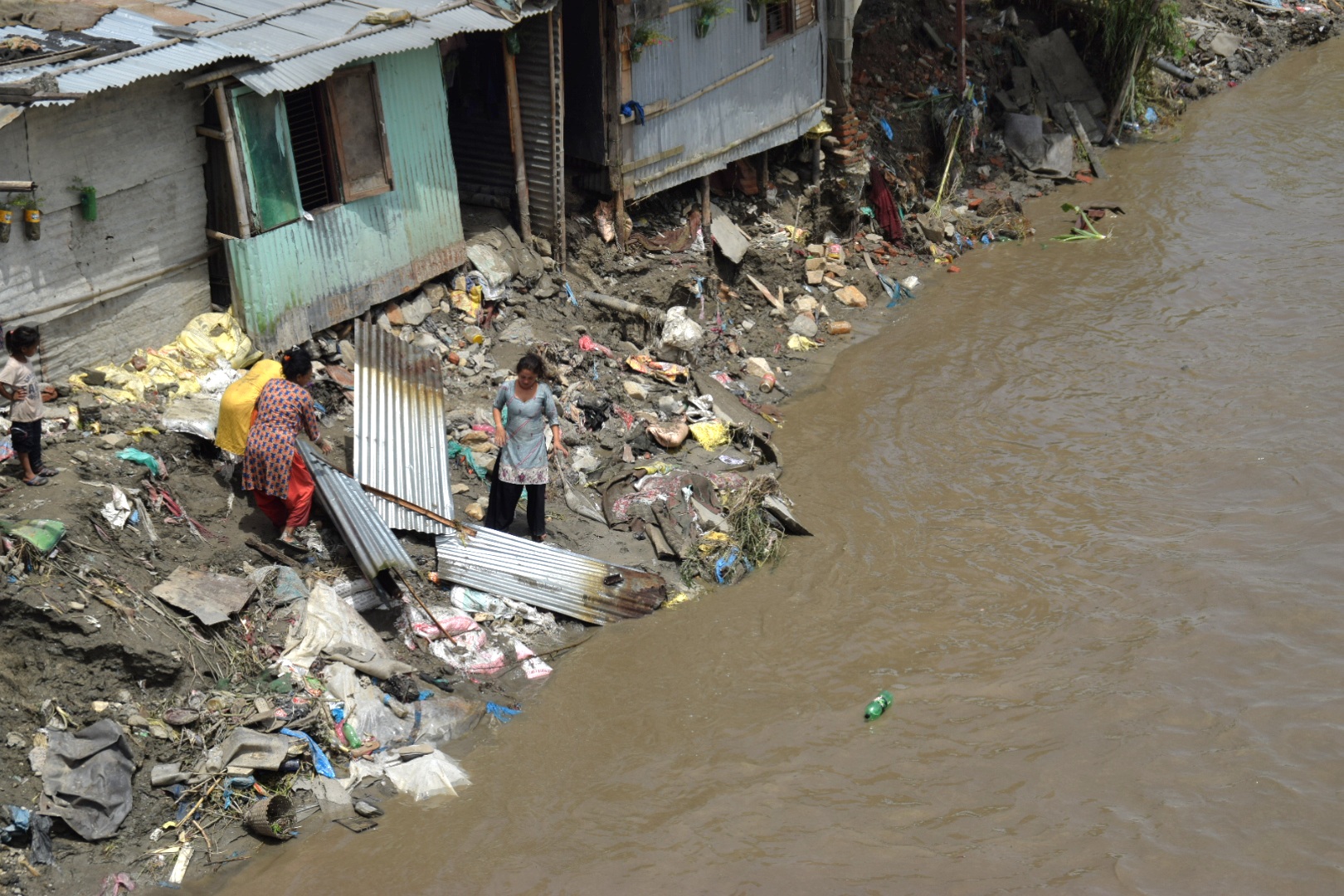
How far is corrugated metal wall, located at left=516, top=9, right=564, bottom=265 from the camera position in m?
10.2

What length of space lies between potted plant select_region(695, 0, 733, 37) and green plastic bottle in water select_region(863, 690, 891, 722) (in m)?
6.98

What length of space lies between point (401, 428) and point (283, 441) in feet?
4.27

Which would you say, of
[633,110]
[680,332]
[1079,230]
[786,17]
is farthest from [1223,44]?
[680,332]

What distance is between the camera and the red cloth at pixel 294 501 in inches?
277

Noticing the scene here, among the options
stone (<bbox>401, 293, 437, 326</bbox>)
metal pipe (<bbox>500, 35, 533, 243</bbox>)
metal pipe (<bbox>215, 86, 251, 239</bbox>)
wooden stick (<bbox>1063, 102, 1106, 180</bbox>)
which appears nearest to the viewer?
metal pipe (<bbox>215, 86, 251, 239</bbox>)

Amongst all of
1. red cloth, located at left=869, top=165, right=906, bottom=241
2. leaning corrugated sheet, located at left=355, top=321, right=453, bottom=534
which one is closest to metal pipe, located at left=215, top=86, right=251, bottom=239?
leaning corrugated sheet, located at left=355, top=321, right=453, bottom=534

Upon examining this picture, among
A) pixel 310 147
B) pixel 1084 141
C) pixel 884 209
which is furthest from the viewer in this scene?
pixel 1084 141

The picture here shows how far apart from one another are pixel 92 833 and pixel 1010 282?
10444 millimetres

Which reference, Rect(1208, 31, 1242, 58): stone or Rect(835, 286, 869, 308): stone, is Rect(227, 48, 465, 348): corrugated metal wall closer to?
Rect(835, 286, 869, 308): stone

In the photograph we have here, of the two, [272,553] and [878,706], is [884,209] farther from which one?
[272,553]

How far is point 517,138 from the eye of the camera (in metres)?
10.4

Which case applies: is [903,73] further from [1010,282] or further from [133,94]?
[133,94]

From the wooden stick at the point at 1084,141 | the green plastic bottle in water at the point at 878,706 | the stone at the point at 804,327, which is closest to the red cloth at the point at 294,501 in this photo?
the green plastic bottle in water at the point at 878,706

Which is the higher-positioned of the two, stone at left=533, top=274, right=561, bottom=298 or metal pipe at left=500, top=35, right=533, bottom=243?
metal pipe at left=500, top=35, right=533, bottom=243
